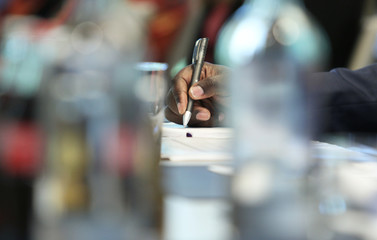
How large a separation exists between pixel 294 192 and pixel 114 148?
12cm

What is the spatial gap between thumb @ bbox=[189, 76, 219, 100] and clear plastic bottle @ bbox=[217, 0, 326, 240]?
37cm

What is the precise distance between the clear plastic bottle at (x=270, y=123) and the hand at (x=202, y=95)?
1.04 ft

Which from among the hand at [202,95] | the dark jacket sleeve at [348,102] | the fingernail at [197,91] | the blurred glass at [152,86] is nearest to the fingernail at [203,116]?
the hand at [202,95]

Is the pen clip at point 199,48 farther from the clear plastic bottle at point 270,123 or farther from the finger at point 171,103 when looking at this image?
the clear plastic bottle at point 270,123

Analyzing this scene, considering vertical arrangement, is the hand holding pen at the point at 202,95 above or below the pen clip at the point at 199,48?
below

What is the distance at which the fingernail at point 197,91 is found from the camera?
26.6 inches

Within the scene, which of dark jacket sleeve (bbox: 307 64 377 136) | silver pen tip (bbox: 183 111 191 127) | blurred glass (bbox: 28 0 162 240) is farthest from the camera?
silver pen tip (bbox: 183 111 191 127)

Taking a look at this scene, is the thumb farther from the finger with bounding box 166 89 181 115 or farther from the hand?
the finger with bounding box 166 89 181 115

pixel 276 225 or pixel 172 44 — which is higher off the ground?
pixel 172 44

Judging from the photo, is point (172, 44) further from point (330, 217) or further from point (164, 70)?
point (330, 217)

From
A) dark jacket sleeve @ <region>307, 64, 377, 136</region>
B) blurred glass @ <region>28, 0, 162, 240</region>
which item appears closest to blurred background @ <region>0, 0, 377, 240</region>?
blurred glass @ <region>28, 0, 162, 240</region>

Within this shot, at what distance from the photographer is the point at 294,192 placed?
0.25 metres

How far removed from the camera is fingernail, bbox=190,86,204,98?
677 mm

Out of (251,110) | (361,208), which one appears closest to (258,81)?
(251,110)
